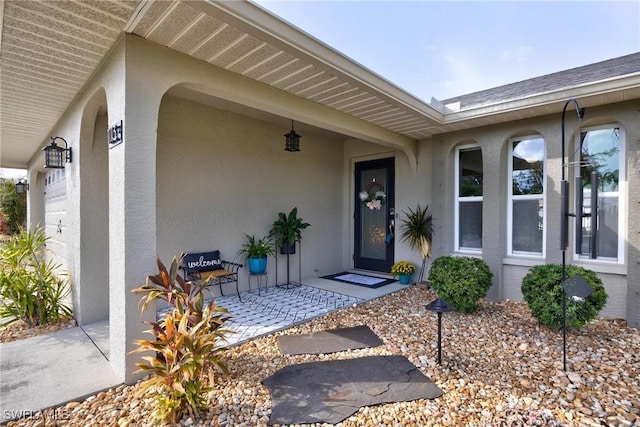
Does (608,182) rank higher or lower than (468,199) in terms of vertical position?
higher

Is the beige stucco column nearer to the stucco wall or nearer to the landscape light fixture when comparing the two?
the stucco wall

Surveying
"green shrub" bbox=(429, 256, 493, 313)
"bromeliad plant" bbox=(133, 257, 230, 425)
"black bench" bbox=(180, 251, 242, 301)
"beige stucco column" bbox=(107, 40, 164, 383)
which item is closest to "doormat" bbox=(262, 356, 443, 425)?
"bromeliad plant" bbox=(133, 257, 230, 425)

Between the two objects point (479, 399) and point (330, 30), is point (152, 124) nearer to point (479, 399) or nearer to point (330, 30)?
point (330, 30)

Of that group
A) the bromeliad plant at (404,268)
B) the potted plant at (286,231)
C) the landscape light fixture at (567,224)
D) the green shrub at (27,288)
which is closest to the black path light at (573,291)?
the landscape light fixture at (567,224)

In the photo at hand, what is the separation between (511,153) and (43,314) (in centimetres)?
745

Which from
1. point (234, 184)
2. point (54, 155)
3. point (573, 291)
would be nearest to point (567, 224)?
point (573, 291)

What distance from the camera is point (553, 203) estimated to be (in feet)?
15.3

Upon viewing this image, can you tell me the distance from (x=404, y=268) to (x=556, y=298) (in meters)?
2.82

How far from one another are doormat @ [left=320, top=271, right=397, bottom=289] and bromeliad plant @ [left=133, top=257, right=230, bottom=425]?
402cm

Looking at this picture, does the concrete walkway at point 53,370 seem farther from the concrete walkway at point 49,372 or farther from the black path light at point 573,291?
the black path light at point 573,291

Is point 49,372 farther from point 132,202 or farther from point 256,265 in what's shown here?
point 256,265

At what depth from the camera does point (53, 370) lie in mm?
2832

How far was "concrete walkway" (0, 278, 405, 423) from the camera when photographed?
7.82 feet

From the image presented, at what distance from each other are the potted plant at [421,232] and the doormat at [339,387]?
336cm
